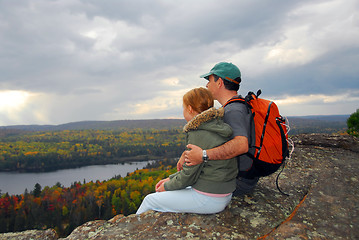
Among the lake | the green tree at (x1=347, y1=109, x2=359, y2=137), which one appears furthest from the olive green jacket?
the lake

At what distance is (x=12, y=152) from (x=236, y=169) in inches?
7848

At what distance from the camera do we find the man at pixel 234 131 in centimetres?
305

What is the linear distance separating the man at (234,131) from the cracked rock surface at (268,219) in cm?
52

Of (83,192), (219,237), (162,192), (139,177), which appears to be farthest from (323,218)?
(139,177)

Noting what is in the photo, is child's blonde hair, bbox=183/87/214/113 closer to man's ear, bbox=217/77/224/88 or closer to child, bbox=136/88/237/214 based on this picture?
child, bbox=136/88/237/214

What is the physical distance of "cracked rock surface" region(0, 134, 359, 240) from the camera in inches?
115

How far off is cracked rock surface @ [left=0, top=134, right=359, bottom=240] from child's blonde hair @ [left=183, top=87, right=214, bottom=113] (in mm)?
1575

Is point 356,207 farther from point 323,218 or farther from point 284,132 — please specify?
point 284,132

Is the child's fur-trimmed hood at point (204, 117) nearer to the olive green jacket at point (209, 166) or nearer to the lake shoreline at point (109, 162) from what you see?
the olive green jacket at point (209, 166)

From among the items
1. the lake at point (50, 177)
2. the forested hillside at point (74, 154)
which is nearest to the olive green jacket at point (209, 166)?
the lake at point (50, 177)

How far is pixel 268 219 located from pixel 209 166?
115 centimetres

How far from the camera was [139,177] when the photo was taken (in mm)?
94000

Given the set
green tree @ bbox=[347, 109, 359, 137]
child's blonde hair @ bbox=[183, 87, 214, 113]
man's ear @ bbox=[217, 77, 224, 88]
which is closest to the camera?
child's blonde hair @ bbox=[183, 87, 214, 113]

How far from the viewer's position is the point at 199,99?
3152 mm
